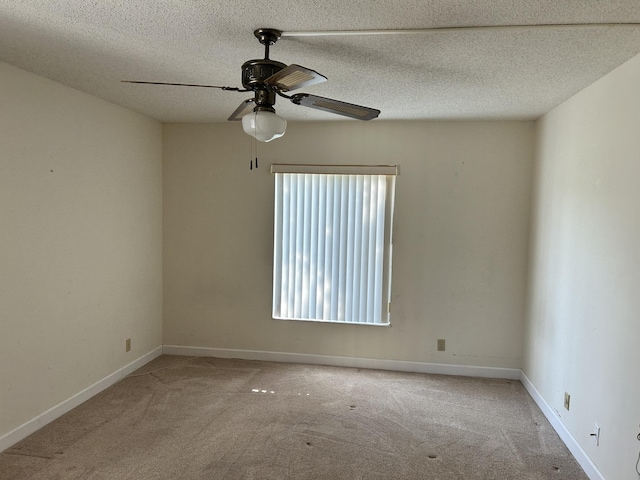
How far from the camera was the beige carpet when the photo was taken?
2715 mm

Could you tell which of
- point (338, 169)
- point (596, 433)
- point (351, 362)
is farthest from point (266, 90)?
point (351, 362)

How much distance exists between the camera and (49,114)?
3.16m

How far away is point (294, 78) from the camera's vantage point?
6.40 feet

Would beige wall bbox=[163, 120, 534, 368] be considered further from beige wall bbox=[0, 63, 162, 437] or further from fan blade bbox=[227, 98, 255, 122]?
fan blade bbox=[227, 98, 255, 122]

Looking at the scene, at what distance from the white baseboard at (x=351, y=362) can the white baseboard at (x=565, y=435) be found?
1.15 ft

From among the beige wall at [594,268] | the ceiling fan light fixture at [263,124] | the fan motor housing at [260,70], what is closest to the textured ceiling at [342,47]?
the fan motor housing at [260,70]

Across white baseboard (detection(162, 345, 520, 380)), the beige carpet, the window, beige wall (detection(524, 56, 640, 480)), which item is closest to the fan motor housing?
beige wall (detection(524, 56, 640, 480))

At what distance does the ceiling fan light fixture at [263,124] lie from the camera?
7.03ft

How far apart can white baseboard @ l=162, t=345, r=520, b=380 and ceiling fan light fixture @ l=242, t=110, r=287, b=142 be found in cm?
293

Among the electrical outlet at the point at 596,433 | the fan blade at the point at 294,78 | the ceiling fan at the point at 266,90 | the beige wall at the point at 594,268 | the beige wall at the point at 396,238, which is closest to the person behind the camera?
the fan blade at the point at 294,78

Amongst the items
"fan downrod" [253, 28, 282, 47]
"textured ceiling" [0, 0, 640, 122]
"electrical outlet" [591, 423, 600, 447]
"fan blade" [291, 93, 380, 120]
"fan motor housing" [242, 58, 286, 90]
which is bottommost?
"electrical outlet" [591, 423, 600, 447]

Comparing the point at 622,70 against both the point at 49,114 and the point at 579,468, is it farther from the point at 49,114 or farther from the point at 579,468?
the point at 49,114

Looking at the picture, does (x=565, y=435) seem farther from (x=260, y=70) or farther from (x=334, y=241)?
(x=260, y=70)

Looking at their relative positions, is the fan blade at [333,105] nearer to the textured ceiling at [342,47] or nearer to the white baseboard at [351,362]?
the textured ceiling at [342,47]
